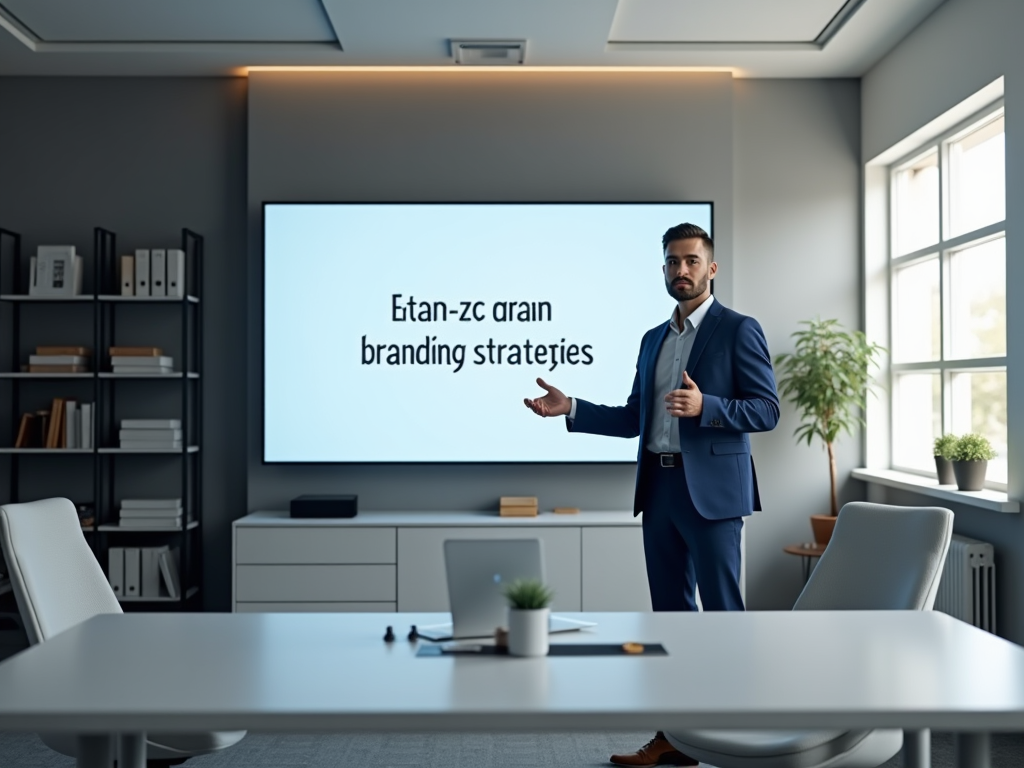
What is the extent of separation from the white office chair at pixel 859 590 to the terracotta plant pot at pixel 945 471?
6.20 ft

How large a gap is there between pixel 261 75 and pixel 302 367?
1.57m

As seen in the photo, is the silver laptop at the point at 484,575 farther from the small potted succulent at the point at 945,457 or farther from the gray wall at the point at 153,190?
the gray wall at the point at 153,190

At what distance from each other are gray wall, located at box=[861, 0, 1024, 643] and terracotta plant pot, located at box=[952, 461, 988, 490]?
146 mm

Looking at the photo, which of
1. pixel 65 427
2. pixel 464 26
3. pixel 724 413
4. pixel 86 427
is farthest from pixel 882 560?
pixel 65 427

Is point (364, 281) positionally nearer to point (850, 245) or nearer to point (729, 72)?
point (729, 72)

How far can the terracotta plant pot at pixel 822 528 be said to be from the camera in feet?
16.9

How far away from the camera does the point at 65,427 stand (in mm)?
5168

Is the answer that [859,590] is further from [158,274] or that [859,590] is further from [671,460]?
[158,274]

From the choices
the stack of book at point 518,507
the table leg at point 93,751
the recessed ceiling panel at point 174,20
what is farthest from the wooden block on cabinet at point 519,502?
the table leg at point 93,751

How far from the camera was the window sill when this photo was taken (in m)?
3.95

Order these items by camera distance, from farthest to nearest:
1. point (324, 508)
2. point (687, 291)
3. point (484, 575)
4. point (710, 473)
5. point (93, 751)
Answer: point (324, 508) → point (687, 291) → point (710, 473) → point (484, 575) → point (93, 751)

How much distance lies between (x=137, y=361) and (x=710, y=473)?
317 cm

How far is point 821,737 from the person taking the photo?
223cm

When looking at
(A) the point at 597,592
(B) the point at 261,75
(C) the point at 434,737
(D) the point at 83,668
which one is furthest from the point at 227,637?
(B) the point at 261,75
